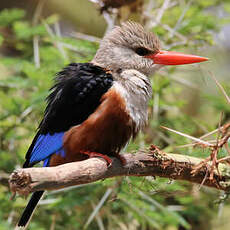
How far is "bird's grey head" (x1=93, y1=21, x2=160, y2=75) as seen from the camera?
2971mm

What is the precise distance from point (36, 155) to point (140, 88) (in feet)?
2.43

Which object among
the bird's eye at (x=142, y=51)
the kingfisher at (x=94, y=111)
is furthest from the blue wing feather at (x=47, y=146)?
the bird's eye at (x=142, y=51)

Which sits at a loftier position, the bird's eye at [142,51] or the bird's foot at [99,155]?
Result: the bird's eye at [142,51]

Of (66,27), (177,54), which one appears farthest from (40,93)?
(66,27)

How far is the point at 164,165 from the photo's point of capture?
91.8 inches

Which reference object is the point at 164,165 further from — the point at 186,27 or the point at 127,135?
the point at 186,27

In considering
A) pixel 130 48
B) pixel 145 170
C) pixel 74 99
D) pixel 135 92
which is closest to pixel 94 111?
pixel 74 99

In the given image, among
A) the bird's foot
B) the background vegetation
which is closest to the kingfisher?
the bird's foot

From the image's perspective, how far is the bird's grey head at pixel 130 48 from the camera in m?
2.97

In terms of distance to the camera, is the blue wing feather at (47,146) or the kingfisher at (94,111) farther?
the blue wing feather at (47,146)

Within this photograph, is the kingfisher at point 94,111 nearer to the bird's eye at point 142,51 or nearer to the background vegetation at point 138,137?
the bird's eye at point 142,51

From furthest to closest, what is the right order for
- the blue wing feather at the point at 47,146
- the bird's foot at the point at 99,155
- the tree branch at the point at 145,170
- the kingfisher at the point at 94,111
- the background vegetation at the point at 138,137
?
the background vegetation at the point at 138,137 → the blue wing feather at the point at 47,146 → the kingfisher at the point at 94,111 → the bird's foot at the point at 99,155 → the tree branch at the point at 145,170

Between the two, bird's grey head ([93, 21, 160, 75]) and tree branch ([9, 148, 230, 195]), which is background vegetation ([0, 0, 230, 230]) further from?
tree branch ([9, 148, 230, 195])

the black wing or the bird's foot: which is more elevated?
the black wing
